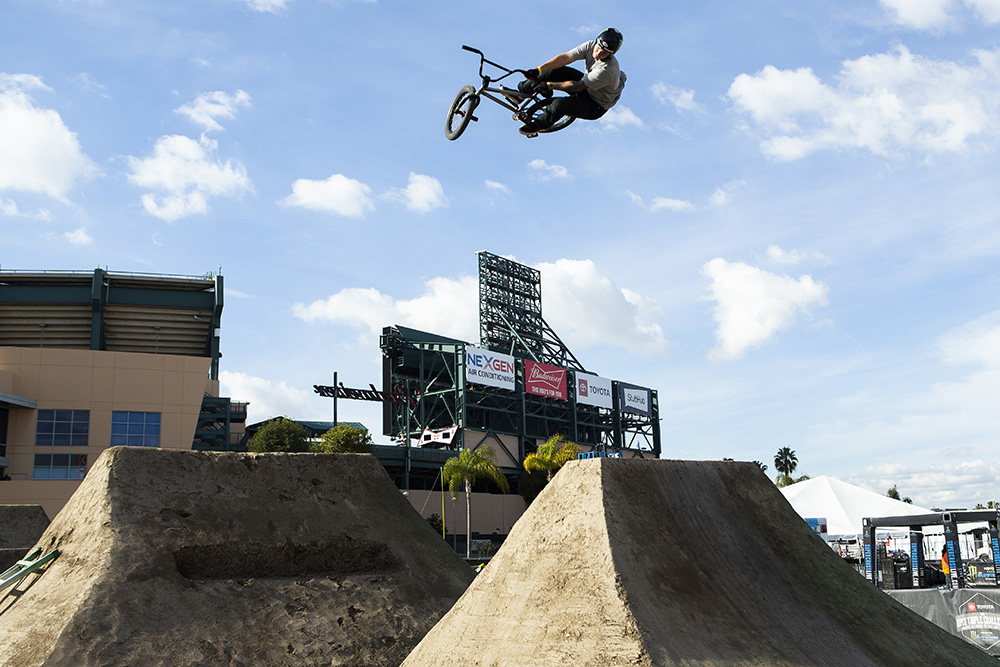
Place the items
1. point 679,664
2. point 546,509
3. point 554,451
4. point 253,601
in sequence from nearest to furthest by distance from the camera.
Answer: point 679,664
point 546,509
point 253,601
point 554,451

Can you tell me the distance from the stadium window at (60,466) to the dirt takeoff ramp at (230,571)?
37350mm

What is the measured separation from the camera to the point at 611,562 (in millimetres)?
6484

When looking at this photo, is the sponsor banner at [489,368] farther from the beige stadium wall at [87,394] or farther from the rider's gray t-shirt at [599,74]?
the rider's gray t-shirt at [599,74]

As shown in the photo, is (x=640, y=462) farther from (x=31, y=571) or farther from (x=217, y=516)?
(x=31, y=571)

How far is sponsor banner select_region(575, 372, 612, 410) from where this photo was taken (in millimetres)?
78125

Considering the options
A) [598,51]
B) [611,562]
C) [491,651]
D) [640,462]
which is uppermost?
[598,51]

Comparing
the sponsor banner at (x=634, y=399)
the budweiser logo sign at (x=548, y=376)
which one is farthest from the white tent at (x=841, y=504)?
the sponsor banner at (x=634, y=399)

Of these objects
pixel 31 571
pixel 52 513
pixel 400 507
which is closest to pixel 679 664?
pixel 400 507

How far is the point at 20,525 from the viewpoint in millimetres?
15734

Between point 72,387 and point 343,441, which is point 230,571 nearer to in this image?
point 72,387

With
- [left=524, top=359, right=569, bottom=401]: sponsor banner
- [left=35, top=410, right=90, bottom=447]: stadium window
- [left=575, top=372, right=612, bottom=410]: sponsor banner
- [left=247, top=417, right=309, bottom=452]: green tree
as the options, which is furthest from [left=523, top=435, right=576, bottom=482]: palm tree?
[left=35, top=410, right=90, bottom=447]: stadium window

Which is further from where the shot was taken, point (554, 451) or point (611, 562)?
point (554, 451)

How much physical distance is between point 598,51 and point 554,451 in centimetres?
4476

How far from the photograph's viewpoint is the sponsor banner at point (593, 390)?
7812 centimetres
